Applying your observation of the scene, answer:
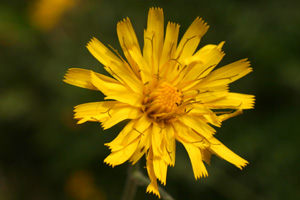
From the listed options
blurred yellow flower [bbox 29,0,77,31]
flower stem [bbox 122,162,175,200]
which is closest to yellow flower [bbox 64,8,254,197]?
flower stem [bbox 122,162,175,200]

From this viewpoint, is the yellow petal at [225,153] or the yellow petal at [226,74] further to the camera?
the yellow petal at [226,74]

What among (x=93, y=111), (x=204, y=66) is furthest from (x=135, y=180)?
(x=204, y=66)

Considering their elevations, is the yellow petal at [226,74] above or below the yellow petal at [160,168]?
above

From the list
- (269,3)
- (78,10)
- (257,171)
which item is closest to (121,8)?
(78,10)

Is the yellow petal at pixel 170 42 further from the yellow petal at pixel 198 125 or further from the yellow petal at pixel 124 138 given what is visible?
the yellow petal at pixel 124 138

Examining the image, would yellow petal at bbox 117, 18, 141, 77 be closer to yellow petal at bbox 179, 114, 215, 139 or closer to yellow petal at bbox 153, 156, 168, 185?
yellow petal at bbox 179, 114, 215, 139

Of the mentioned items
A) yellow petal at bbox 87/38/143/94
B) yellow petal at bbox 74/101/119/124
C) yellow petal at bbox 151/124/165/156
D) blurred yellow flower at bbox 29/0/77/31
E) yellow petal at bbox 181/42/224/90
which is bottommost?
yellow petal at bbox 151/124/165/156

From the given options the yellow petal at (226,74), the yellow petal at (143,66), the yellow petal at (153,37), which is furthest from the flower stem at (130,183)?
the yellow petal at (226,74)

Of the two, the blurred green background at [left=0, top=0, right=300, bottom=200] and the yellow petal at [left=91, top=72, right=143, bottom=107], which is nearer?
the yellow petal at [left=91, top=72, right=143, bottom=107]
